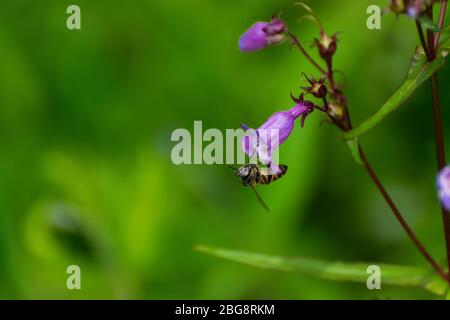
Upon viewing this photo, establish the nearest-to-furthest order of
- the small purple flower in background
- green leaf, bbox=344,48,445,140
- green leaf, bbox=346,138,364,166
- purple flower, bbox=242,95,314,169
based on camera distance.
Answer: the small purple flower in background < green leaf, bbox=344,48,445,140 < green leaf, bbox=346,138,364,166 < purple flower, bbox=242,95,314,169

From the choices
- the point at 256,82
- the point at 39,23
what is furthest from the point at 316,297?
the point at 39,23

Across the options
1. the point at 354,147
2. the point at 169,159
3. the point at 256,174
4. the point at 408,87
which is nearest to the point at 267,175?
the point at 256,174

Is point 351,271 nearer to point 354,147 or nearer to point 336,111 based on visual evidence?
point 354,147

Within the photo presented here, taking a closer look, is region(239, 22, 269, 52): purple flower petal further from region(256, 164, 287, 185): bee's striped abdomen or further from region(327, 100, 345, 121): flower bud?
region(256, 164, 287, 185): bee's striped abdomen

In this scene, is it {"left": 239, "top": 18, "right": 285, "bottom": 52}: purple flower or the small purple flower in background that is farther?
{"left": 239, "top": 18, "right": 285, "bottom": 52}: purple flower
